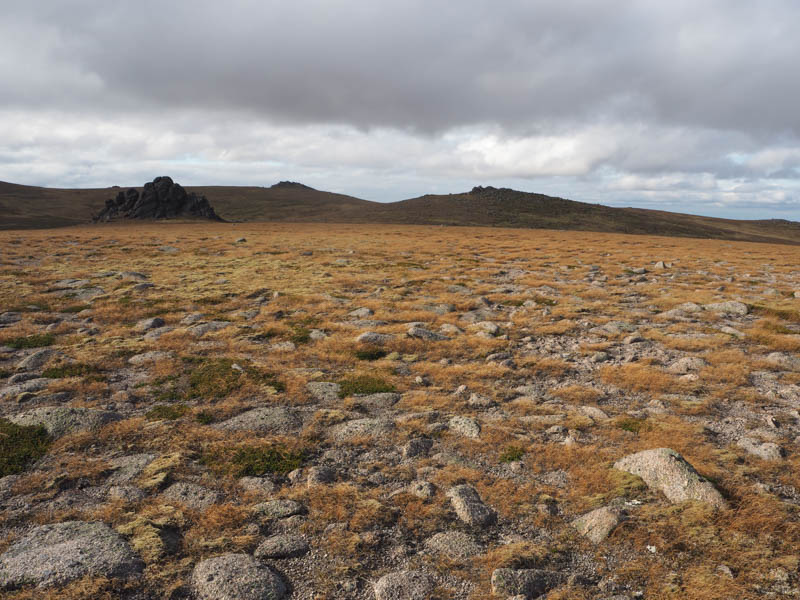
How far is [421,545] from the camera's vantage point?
5.74m

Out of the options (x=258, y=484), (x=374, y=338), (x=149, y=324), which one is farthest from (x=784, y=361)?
(x=149, y=324)

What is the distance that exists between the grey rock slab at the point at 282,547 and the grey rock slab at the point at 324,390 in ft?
15.1

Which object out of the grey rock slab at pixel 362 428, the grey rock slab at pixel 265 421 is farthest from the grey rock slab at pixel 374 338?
the grey rock slab at pixel 362 428

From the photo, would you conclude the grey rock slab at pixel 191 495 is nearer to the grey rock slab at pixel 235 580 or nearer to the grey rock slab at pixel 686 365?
the grey rock slab at pixel 235 580

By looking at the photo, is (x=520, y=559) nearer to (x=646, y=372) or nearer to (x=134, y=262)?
(x=646, y=372)

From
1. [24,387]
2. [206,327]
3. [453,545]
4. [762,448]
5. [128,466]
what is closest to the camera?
[453,545]

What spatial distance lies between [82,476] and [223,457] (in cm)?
205

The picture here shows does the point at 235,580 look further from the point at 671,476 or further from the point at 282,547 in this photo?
the point at 671,476

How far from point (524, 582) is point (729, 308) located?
18.7 meters

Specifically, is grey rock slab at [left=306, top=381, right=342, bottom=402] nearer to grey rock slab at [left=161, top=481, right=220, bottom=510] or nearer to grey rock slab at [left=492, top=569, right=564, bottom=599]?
grey rock slab at [left=161, top=481, right=220, bottom=510]

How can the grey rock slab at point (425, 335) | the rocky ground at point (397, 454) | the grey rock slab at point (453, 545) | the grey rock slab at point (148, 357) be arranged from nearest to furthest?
the rocky ground at point (397, 454), the grey rock slab at point (453, 545), the grey rock slab at point (148, 357), the grey rock slab at point (425, 335)

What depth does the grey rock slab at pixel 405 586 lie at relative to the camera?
192 inches

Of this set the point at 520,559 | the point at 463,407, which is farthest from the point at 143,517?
the point at 463,407

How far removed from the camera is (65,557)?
17.0ft
